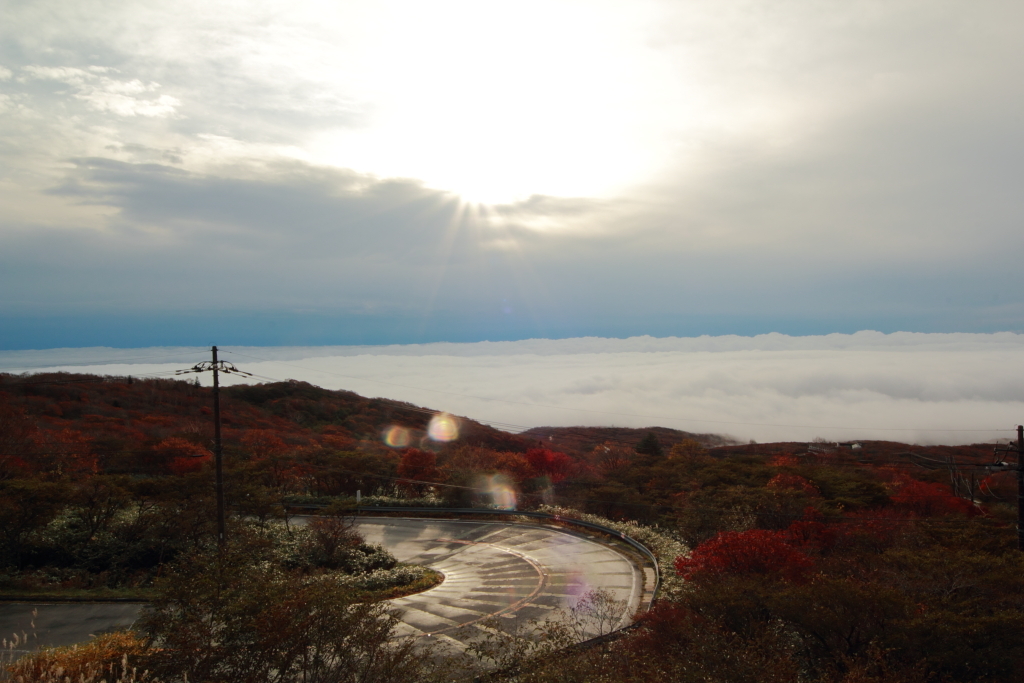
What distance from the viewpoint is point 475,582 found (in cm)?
2330

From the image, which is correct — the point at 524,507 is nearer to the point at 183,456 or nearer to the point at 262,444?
the point at 183,456

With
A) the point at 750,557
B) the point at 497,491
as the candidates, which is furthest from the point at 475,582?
the point at 497,491

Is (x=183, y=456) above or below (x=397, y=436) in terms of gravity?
above

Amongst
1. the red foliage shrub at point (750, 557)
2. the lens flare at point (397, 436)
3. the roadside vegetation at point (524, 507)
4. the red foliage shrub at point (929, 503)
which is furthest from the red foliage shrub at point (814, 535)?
the lens flare at point (397, 436)

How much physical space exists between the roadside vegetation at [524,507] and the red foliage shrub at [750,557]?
59 millimetres

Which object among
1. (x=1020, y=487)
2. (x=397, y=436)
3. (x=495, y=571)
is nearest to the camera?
(x=1020, y=487)

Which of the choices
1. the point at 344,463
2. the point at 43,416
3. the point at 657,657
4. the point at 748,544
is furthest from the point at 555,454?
the point at 43,416

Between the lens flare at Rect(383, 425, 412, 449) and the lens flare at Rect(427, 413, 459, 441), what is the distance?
12.1 feet

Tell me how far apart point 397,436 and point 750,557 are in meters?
67.9

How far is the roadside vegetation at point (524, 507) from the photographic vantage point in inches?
409

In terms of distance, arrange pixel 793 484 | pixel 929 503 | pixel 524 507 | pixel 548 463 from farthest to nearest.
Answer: pixel 548 463, pixel 524 507, pixel 793 484, pixel 929 503

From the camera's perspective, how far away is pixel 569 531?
3050 cm

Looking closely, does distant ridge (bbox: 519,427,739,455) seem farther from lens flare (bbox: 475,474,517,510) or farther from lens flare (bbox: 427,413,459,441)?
lens flare (bbox: 475,474,517,510)

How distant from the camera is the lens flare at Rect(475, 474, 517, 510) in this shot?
35750mm
